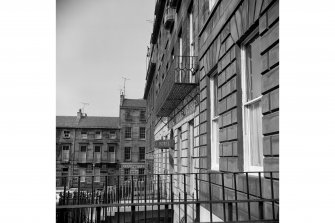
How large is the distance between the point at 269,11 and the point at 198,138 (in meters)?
4.32

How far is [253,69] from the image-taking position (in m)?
4.40

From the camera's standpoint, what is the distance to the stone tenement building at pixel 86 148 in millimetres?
41688

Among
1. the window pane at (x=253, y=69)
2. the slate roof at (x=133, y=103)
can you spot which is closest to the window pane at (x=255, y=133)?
the window pane at (x=253, y=69)

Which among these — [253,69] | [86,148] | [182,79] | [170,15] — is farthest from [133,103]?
[253,69]

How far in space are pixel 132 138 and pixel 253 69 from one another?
124ft

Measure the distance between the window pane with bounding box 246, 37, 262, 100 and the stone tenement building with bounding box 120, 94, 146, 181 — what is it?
3692 cm

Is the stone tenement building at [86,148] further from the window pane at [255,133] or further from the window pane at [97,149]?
the window pane at [255,133]

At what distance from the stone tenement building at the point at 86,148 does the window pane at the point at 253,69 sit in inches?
1504

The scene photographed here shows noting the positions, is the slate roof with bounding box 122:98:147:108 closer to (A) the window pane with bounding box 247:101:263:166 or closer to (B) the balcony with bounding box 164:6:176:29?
(B) the balcony with bounding box 164:6:176:29

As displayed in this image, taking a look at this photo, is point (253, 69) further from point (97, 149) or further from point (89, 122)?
point (89, 122)
